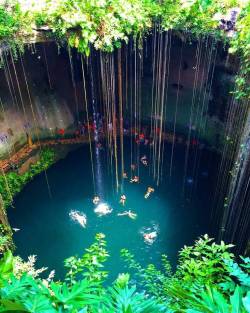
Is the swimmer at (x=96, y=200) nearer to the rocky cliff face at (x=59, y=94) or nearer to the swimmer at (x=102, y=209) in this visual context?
the swimmer at (x=102, y=209)

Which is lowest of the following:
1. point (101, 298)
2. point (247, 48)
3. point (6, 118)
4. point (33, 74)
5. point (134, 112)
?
point (134, 112)

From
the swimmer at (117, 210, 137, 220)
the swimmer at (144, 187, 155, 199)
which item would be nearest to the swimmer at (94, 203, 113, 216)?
the swimmer at (117, 210, 137, 220)

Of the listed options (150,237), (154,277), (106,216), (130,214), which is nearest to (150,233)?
(150,237)

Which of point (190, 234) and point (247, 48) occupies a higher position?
point (247, 48)

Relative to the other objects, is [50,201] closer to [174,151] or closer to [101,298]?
[174,151]

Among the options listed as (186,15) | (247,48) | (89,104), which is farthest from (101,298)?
(89,104)

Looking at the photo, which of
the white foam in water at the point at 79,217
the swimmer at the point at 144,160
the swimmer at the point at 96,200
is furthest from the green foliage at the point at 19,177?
the swimmer at the point at 144,160

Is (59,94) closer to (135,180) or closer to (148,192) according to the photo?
(135,180)
